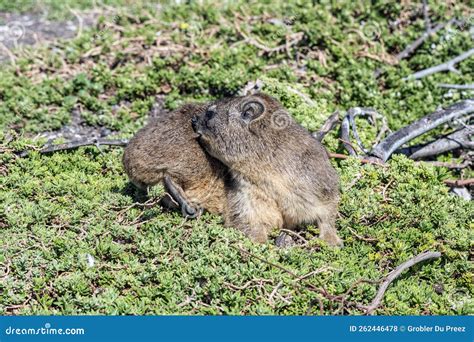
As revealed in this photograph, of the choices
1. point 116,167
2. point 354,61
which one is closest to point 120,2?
point 354,61

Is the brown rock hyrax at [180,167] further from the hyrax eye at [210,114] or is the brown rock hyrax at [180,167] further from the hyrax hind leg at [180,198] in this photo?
the hyrax eye at [210,114]

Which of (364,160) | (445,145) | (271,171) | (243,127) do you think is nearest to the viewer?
(271,171)

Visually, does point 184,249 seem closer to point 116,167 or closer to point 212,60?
point 116,167

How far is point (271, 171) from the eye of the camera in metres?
6.32

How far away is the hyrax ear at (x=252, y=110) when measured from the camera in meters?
6.43

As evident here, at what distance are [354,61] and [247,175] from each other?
354 centimetres

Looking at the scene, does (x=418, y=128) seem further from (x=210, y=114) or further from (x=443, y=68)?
(x=210, y=114)

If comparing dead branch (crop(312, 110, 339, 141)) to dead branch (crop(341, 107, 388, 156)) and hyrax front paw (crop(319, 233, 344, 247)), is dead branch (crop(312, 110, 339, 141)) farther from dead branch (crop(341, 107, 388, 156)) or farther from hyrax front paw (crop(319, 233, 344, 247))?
hyrax front paw (crop(319, 233, 344, 247))

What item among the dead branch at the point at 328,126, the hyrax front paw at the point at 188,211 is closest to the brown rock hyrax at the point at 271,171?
the hyrax front paw at the point at 188,211

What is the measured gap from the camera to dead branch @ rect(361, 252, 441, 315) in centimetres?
561

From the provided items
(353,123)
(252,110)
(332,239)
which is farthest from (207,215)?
(353,123)

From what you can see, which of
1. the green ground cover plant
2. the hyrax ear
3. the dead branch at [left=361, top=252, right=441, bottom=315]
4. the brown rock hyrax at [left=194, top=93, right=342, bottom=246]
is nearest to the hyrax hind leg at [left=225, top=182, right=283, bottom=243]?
the brown rock hyrax at [left=194, top=93, right=342, bottom=246]

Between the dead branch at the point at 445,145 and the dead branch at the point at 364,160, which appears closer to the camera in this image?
the dead branch at the point at 364,160

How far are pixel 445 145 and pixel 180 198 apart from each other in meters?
3.08
